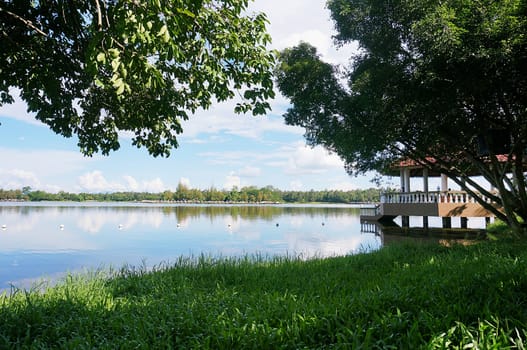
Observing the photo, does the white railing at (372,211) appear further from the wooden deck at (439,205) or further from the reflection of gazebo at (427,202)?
the wooden deck at (439,205)

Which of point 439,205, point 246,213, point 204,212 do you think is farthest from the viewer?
point 204,212

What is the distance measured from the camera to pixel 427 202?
14867 mm

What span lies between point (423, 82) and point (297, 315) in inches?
218

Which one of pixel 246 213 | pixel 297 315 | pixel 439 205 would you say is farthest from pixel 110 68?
pixel 246 213

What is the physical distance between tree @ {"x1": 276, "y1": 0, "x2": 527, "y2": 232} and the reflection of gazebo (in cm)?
480

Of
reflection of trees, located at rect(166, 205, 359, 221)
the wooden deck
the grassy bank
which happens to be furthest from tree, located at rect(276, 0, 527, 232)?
reflection of trees, located at rect(166, 205, 359, 221)

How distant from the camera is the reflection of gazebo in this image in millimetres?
14438

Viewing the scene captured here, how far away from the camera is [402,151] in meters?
9.69

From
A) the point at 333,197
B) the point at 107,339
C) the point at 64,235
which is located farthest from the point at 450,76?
the point at 333,197

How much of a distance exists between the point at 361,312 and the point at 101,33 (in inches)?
99.9

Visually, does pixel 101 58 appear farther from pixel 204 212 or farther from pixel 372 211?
pixel 204 212

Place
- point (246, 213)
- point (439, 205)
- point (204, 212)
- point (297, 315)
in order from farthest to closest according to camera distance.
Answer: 1. point (204, 212)
2. point (246, 213)
3. point (439, 205)
4. point (297, 315)

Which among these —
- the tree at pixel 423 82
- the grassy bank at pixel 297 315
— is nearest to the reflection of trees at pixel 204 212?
the tree at pixel 423 82

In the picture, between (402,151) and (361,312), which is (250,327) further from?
(402,151)
